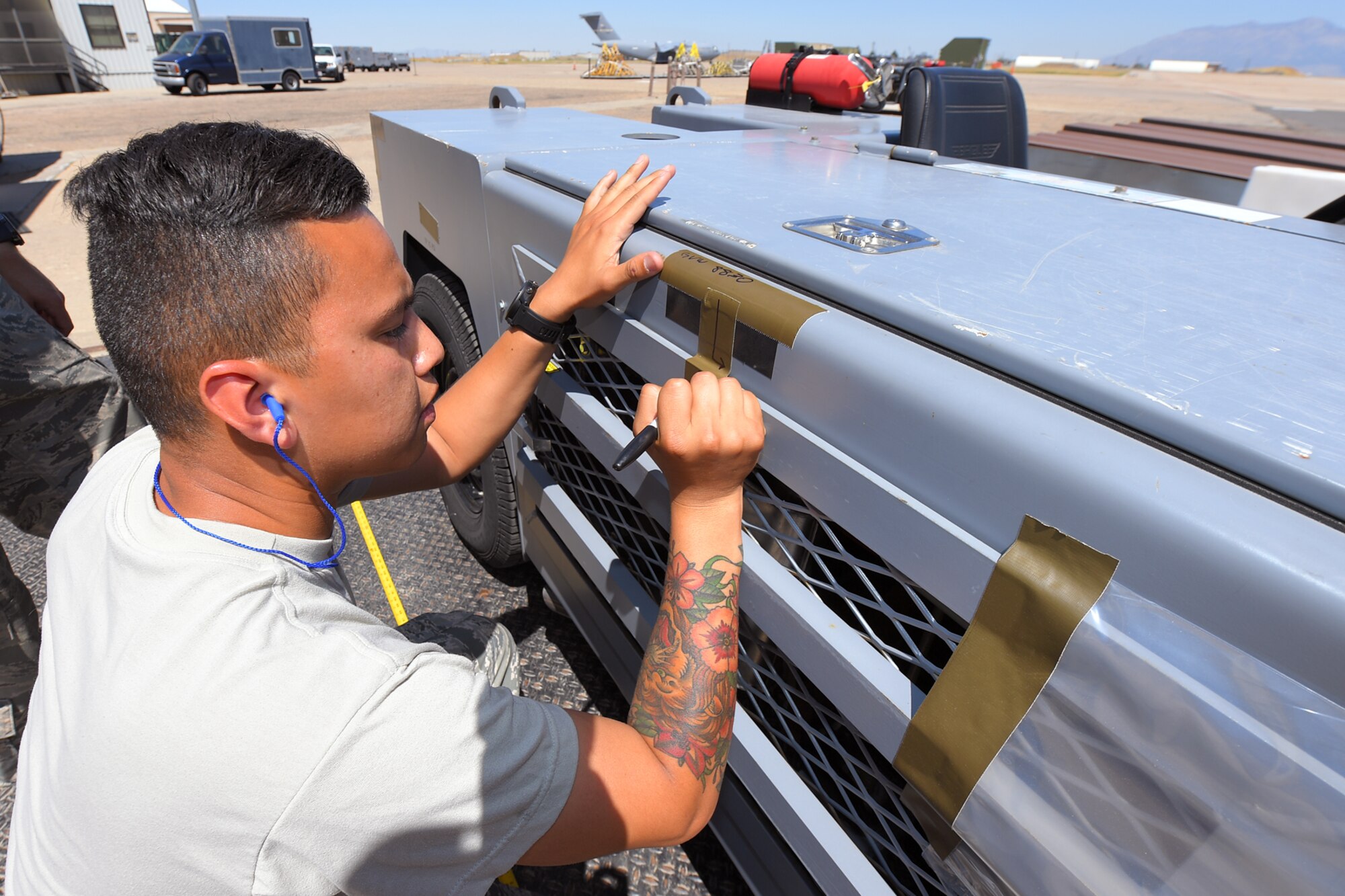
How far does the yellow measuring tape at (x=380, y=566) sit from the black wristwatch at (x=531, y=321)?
1059 mm

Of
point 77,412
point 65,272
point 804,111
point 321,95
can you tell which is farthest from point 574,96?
point 77,412

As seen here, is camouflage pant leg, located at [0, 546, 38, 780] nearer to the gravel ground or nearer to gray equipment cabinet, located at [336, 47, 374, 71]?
the gravel ground

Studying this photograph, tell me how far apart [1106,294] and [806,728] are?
77cm

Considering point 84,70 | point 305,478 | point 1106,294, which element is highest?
point 1106,294

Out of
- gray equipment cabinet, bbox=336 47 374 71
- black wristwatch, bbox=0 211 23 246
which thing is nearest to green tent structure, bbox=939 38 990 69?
black wristwatch, bbox=0 211 23 246

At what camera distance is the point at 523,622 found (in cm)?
247

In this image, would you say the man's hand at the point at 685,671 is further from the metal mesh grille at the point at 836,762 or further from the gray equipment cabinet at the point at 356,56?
the gray equipment cabinet at the point at 356,56

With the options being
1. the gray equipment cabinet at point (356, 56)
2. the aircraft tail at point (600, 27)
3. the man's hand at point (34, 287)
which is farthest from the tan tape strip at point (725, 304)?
the gray equipment cabinet at point (356, 56)

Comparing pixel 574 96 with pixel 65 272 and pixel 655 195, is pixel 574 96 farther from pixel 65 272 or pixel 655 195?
pixel 655 195

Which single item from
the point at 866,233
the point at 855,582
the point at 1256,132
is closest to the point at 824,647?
the point at 855,582

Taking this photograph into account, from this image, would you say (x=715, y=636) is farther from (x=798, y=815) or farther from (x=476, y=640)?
(x=476, y=640)

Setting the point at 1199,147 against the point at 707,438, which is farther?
the point at 1199,147

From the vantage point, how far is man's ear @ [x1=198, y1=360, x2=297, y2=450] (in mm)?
901

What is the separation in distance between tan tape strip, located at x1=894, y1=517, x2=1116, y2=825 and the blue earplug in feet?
2.95
